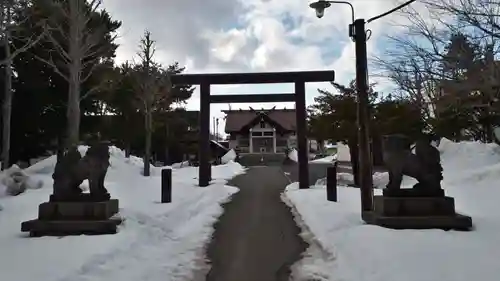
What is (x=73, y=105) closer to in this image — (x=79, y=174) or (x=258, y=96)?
(x=258, y=96)

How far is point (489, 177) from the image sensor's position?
13.8 m

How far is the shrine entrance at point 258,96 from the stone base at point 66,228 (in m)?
10.5

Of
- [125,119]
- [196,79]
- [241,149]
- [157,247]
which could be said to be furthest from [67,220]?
[241,149]

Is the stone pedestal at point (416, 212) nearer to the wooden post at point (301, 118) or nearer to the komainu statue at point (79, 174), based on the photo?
the komainu statue at point (79, 174)

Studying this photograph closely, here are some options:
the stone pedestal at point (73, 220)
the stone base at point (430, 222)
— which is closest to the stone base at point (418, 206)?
the stone base at point (430, 222)

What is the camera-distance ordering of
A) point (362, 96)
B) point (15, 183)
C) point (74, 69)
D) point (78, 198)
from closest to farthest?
point (78, 198), point (362, 96), point (15, 183), point (74, 69)

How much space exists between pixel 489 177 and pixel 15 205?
43.4 ft

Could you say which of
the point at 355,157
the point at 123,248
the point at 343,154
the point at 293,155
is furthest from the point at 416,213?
the point at 343,154

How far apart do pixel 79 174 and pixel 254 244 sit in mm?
3221

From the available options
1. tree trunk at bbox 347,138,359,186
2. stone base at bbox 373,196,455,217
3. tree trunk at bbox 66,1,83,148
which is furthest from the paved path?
tree trunk at bbox 66,1,83,148

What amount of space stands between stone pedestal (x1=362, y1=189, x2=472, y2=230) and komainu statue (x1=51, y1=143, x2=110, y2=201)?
478 centimetres

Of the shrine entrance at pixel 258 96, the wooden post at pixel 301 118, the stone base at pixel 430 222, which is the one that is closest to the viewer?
the stone base at pixel 430 222

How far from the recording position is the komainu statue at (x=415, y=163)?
7.78 meters

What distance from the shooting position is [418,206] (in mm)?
7652
